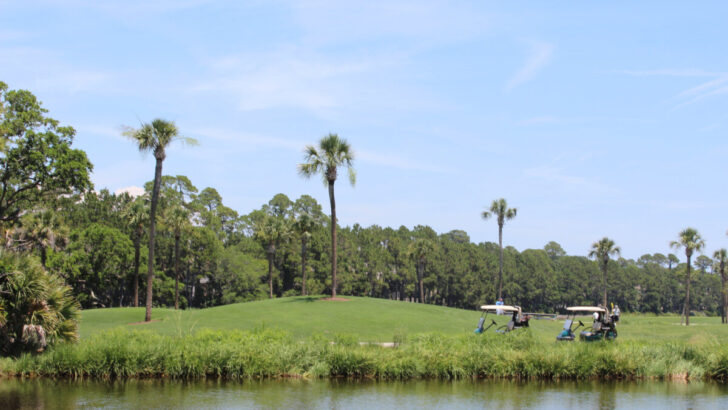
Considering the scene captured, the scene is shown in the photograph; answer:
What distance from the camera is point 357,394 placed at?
66.6 feet

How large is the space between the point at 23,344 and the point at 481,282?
331 ft

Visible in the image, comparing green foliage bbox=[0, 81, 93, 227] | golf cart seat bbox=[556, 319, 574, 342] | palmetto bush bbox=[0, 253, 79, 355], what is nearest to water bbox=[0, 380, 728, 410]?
palmetto bush bbox=[0, 253, 79, 355]

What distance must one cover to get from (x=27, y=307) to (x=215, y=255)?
213 feet

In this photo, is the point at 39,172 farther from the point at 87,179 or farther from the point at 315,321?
the point at 315,321

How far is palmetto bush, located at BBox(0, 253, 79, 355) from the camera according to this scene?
22.2 metres

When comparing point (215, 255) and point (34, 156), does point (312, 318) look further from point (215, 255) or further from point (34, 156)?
point (215, 255)

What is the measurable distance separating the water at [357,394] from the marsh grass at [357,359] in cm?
93

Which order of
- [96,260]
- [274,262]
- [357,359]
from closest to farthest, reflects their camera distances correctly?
1. [357,359]
2. [96,260]
3. [274,262]

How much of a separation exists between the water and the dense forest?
4575 millimetres

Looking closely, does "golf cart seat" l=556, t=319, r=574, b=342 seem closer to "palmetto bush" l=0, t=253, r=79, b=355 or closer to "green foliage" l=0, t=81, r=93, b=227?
"palmetto bush" l=0, t=253, r=79, b=355

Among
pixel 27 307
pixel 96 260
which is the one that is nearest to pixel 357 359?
pixel 27 307

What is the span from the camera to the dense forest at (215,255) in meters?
46.3

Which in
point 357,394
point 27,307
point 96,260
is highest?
point 96,260

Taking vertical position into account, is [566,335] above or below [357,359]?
above
